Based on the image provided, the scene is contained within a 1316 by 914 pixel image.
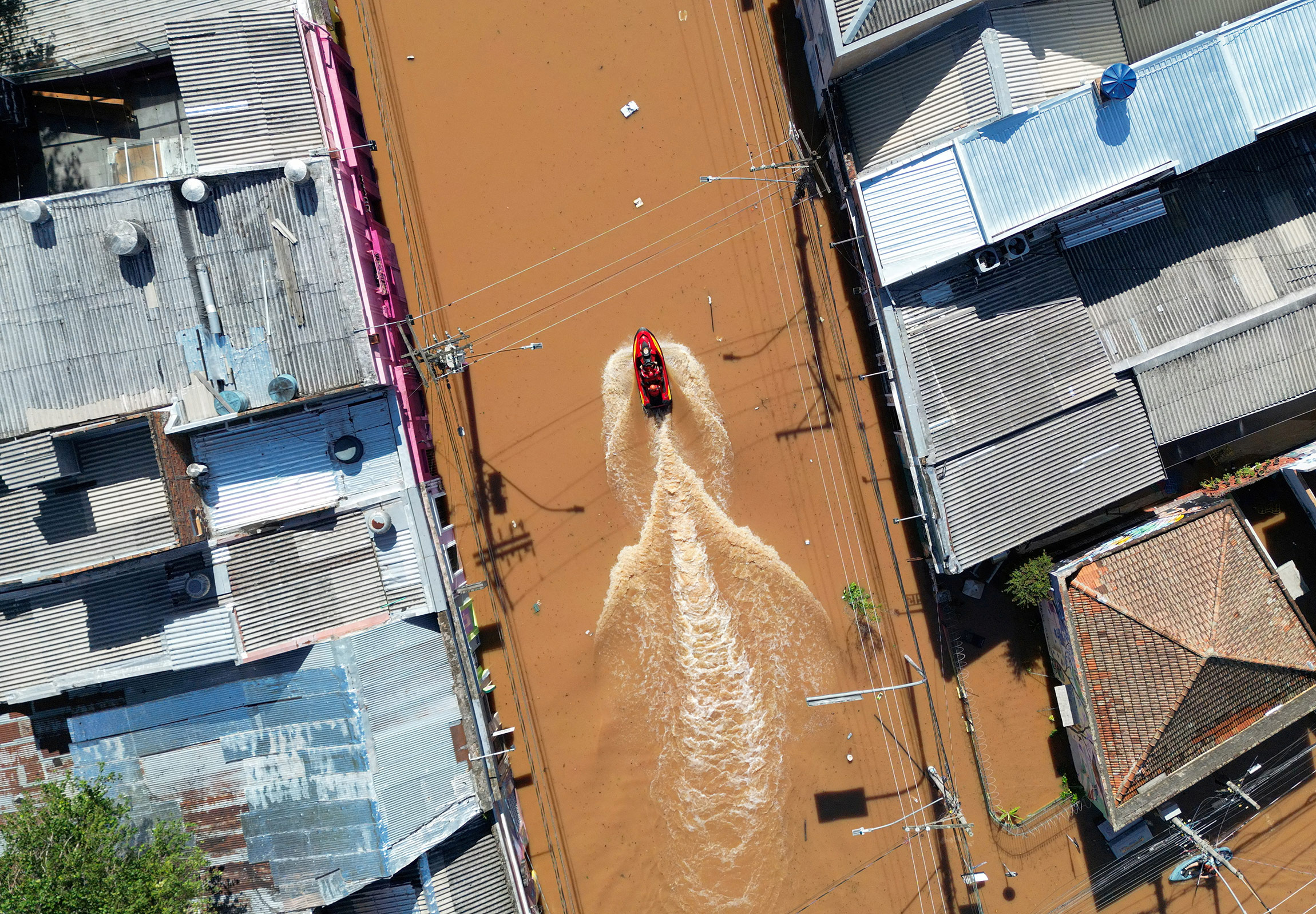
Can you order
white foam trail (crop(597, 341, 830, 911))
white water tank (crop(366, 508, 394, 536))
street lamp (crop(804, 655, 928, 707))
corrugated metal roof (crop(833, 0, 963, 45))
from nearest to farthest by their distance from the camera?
corrugated metal roof (crop(833, 0, 963, 45)) → white water tank (crop(366, 508, 394, 536)) → street lamp (crop(804, 655, 928, 707)) → white foam trail (crop(597, 341, 830, 911))

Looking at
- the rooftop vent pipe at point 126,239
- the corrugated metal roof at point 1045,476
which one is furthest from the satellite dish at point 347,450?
the corrugated metal roof at point 1045,476

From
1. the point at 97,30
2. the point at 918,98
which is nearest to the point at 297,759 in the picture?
the point at 97,30

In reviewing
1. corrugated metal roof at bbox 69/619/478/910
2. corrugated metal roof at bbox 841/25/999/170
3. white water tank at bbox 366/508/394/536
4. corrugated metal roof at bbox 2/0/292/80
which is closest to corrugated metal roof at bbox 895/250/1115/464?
corrugated metal roof at bbox 841/25/999/170

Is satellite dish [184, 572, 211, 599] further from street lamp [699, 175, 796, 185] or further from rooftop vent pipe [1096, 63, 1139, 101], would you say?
rooftop vent pipe [1096, 63, 1139, 101]

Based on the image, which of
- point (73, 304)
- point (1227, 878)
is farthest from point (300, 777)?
point (1227, 878)

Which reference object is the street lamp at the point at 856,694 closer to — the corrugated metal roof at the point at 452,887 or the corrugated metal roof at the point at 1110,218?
the corrugated metal roof at the point at 452,887

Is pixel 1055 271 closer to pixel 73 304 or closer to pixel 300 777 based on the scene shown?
pixel 300 777

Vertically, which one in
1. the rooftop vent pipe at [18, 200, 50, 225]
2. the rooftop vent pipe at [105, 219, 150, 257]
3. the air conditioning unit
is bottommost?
the air conditioning unit
